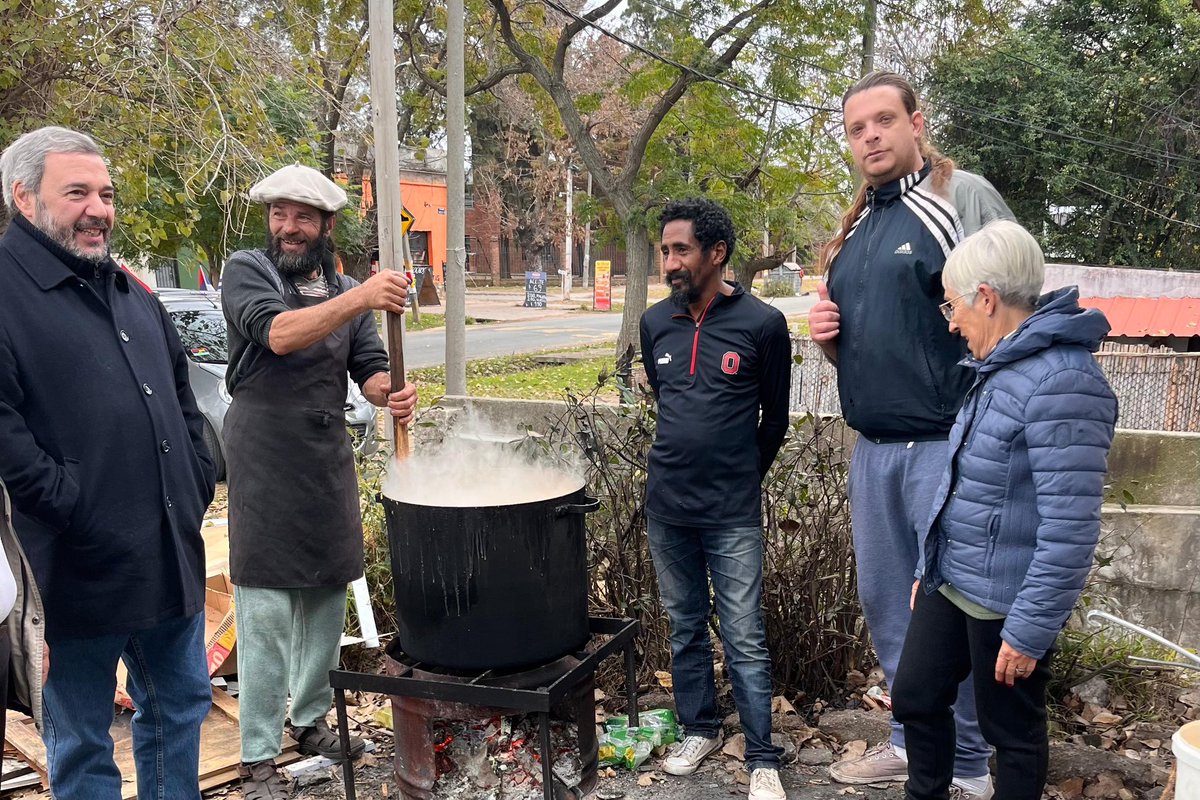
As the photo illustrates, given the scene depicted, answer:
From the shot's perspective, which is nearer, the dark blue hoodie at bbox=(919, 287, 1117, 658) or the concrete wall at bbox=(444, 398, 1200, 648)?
the dark blue hoodie at bbox=(919, 287, 1117, 658)

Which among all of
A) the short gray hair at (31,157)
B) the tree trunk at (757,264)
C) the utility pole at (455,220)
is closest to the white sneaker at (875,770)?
the short gray hair at (31,157)

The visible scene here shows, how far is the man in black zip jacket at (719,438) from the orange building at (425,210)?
34.0 meters

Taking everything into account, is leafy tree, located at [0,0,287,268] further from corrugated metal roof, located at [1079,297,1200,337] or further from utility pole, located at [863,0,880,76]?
corrugated metal roof, located at [1079,297,1200,337]

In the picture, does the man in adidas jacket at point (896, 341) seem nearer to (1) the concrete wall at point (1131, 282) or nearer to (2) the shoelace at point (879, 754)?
(2) the shoelace at point (879, 754)

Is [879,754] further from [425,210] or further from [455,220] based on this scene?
[425,210]

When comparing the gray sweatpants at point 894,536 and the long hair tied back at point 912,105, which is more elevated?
the long hair tied back at point 912,105

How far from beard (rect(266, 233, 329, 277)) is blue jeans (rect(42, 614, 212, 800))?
127 centimetres

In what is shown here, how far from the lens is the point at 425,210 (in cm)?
3747

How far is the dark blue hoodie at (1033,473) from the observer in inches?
90.0

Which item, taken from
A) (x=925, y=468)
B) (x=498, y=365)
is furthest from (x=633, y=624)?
(x=498, y=365)

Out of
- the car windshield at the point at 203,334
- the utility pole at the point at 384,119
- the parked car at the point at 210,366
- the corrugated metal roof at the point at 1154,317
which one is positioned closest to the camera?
the utility pole at the point at 384,119

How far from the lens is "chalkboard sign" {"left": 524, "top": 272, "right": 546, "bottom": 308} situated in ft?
112

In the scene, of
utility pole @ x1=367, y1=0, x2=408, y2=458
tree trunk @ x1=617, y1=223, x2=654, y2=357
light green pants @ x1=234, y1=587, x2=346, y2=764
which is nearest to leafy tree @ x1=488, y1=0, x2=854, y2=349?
tree trunk @ x1=617, y1=223, x2=654, y2=357

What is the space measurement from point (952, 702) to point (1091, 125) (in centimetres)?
2150
